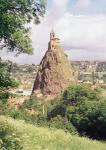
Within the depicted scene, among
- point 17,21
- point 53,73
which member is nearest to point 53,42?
point 53,73

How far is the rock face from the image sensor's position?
600 ft

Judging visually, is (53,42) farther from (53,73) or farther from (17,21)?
(17,21)

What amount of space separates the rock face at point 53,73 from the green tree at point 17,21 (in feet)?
540

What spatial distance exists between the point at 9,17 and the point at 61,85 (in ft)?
558

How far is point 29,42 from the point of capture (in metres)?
16.1

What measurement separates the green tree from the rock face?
540 ft

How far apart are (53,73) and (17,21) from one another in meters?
172

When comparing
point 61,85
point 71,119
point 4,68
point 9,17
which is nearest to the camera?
point 9,17

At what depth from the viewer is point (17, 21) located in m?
15.6

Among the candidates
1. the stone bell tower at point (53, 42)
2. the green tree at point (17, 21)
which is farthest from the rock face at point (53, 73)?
the green tree at point (17, 21)

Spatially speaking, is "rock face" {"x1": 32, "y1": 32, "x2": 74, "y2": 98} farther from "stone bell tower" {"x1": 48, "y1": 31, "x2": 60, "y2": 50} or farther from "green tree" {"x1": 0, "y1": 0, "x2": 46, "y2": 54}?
"green tree" {"x1": 0, "y1": 0, "x2": 46, "y2": 54}

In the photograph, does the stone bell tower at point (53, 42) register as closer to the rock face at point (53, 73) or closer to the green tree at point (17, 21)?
the rock face at point (53, 73)

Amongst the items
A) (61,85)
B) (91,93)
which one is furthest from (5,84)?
(61,85)

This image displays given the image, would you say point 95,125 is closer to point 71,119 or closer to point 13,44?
point 71,119
